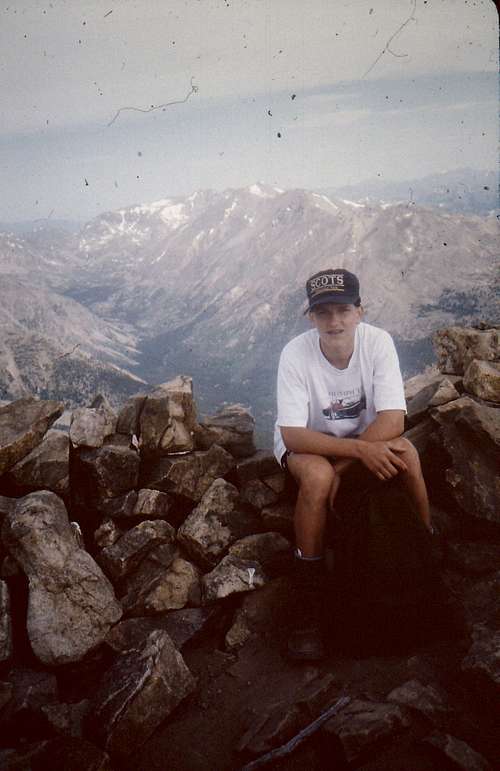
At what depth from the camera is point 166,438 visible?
8242 millimetres

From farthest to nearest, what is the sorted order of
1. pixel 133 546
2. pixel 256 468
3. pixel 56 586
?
1. pixel 256 468
2. pixel 133 546
3. pixel 56 586

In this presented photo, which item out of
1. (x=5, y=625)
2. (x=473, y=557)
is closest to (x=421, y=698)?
(x=473, y=557)

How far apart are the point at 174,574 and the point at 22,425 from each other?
3.66m

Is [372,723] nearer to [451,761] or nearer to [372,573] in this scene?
[451,761]

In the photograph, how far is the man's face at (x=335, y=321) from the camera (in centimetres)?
656

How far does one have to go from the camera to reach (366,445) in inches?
234

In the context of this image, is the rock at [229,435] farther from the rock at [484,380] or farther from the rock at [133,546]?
the rock at [484,380]

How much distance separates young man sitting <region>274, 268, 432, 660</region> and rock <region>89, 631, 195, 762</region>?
1.57 meters

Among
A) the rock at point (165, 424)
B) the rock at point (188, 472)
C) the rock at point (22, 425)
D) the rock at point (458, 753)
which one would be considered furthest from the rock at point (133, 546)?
the rock at point (458, 753)

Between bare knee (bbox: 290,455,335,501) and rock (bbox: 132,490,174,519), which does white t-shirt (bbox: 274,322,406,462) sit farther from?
rock (bbox: 132,490,174,519)

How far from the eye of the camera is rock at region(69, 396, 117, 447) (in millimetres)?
7848

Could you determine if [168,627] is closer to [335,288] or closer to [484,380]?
[335,288]

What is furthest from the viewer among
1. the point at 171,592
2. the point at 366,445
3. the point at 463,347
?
the point at 463,347

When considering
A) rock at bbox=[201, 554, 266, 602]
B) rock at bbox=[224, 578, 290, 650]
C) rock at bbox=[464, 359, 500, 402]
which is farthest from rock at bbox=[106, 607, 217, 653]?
rock at bbox=[464, 359, 500, 402]
